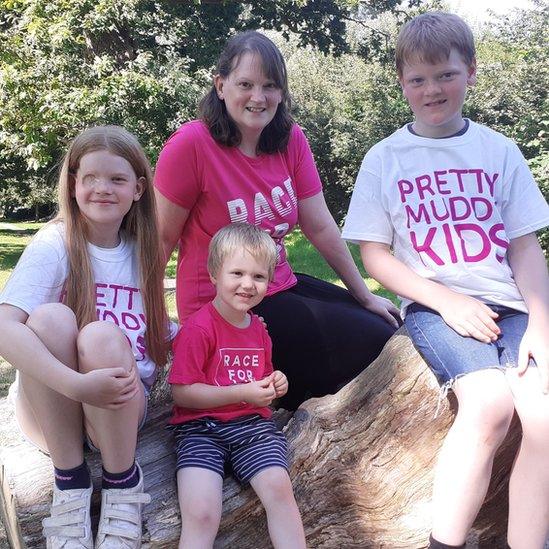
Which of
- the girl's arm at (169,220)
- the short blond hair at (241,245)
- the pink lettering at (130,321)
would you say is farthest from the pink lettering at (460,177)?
the pink lettering at (130,321)

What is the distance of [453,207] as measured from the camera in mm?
2320

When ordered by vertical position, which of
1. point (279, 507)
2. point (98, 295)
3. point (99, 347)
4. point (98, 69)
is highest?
point (98, 69)

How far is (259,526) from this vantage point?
7.64 feet

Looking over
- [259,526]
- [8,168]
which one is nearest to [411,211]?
[259,526]

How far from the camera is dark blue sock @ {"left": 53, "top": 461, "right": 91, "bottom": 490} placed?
207 cm

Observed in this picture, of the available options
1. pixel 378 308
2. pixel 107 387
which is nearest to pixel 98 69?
pixel 378 308

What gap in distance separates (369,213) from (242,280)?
1.61 ft

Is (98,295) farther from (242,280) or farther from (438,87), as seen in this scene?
(438,87)

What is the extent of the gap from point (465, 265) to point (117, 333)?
1.10 meters

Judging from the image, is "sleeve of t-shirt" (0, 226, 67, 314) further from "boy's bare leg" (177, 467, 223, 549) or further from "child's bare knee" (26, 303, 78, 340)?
"boy's bare leg" (177, 467, 223, 549)

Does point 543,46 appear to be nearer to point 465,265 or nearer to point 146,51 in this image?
point 146,51

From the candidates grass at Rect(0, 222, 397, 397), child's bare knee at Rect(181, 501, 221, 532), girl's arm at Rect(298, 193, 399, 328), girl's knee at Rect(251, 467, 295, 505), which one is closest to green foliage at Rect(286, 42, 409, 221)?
grass at Rect(0, 222, 397, 397)

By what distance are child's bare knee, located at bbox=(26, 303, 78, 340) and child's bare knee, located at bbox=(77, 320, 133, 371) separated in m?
0.04

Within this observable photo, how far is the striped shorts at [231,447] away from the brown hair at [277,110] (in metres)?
1.06
